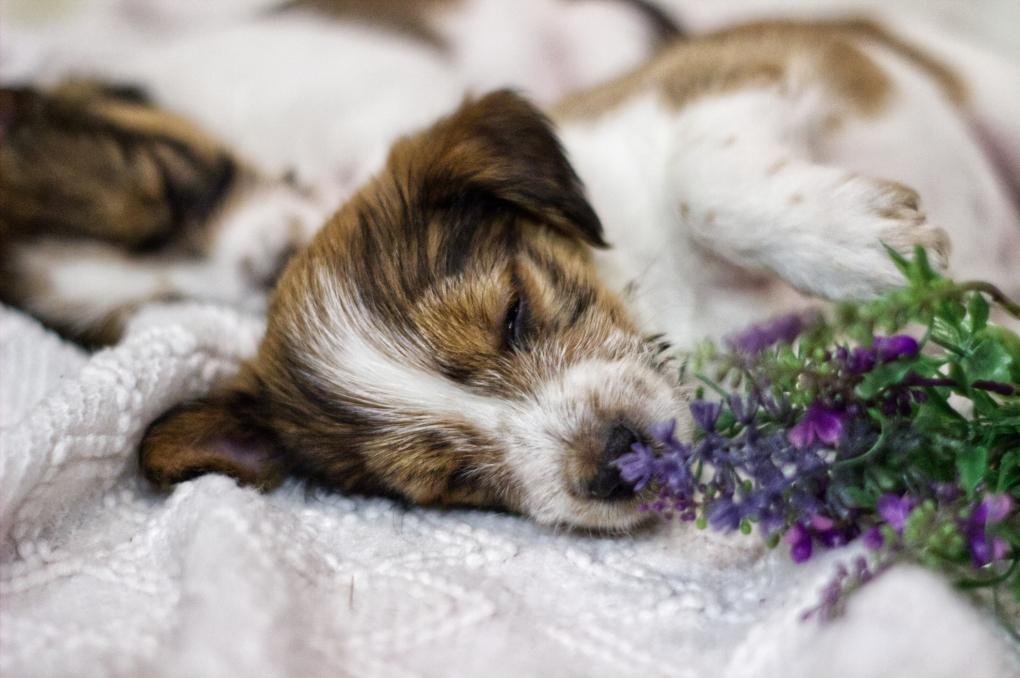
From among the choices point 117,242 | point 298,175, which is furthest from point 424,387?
point 298,175

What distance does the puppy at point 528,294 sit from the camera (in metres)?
1.19

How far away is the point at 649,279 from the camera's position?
1.53 m

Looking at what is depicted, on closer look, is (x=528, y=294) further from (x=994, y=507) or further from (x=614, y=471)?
(x=994, y=507)

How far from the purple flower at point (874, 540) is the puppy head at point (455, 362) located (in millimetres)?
407

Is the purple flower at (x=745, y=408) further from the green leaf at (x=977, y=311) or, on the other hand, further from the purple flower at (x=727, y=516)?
the green leaf at (x=977, y=311)

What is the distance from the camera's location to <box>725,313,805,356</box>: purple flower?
875 millimetres

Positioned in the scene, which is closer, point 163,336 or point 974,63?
point 163,336

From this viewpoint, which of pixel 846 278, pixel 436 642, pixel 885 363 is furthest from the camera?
pixel 846 278

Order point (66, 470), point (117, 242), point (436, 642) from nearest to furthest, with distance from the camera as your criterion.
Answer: point (436, 642)
point (66, 470)
point (117, 242)

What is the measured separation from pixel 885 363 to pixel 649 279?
797 millimetres

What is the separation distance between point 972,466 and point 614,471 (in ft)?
1.59

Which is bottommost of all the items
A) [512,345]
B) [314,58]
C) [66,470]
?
[66,470]

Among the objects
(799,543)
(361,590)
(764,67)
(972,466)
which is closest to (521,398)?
(361,590)

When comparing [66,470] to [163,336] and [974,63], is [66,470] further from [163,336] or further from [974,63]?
[974,63]
